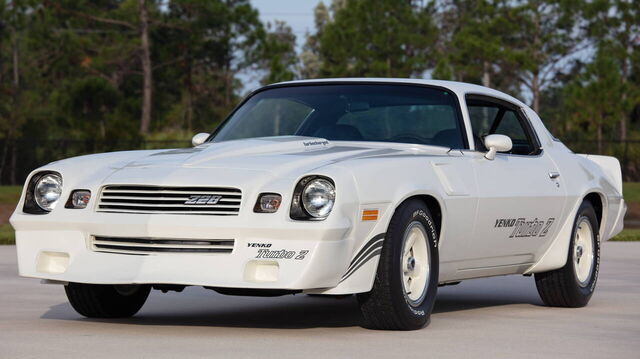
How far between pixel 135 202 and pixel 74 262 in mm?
496

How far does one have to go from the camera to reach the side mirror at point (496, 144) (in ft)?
28.2

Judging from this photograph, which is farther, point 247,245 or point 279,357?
point 247,245

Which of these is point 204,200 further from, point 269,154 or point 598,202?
point 598,202

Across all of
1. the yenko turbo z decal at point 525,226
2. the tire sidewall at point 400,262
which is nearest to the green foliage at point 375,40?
the yenko turbo z decal at point 525,226

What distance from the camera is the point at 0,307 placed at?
9.02 m

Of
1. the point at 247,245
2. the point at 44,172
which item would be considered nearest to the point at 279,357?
the point at 247,245

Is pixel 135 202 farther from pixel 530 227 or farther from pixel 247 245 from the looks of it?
pixel 530 227

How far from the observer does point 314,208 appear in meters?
6.97

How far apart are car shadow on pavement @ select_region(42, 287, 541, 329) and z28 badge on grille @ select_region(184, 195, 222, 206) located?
1.11 meters

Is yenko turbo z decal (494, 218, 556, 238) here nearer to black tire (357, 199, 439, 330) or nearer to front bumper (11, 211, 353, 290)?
black tire (357, 199, 439, 330)

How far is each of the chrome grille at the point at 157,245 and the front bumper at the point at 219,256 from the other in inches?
1.2

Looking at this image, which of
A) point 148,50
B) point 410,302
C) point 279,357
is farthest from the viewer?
point 148,50

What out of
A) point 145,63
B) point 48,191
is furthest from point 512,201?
point 145,63

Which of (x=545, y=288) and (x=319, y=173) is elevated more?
(x=319, y=173)
